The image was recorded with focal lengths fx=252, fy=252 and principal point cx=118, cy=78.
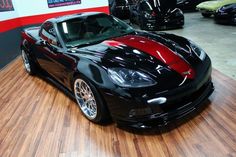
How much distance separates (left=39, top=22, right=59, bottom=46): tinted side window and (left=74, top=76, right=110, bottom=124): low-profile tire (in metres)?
0.74

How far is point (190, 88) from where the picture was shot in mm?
2332

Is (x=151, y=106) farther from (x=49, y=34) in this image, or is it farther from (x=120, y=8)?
(x=120, y=8)

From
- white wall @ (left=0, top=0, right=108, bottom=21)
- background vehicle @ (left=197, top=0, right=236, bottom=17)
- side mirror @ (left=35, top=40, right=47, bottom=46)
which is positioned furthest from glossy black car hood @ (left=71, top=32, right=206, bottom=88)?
background vehicle @ (left=197, top=0, right=236, bottom=17)

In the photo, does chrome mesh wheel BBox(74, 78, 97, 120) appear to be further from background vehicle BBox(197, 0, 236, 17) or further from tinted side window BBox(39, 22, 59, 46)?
background vehicle BBox(197, 0, 236, 17)

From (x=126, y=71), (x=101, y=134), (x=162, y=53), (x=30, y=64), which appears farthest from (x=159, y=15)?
(x=101, y=134)

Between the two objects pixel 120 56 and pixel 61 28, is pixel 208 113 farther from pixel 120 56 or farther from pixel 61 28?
pixel 61 28

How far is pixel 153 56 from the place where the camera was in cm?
254

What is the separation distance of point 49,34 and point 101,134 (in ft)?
5.64

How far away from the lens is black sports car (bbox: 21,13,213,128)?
7.34 feet

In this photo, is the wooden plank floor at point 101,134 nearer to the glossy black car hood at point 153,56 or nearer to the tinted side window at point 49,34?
the glossy black car hood at point 153,56

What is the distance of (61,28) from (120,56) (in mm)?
1122

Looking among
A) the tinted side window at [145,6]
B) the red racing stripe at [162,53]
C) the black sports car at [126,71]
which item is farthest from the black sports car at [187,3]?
the red racing stripe at [162,53]

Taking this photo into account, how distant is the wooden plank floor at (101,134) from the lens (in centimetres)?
A: 223

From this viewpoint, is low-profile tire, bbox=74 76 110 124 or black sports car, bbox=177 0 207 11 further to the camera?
black sports car, bbox=177 0 207 11
